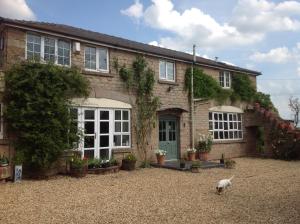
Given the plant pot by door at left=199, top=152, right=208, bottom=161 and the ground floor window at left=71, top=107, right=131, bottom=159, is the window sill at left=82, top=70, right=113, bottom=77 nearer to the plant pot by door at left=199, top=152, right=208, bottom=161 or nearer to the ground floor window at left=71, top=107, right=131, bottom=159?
the ground floor window at left=71, top=107, right=131, bottom=159

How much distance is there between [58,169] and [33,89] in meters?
3.17

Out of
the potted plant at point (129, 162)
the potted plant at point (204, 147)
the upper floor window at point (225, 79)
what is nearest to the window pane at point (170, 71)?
the potted plant at point (204, 147)

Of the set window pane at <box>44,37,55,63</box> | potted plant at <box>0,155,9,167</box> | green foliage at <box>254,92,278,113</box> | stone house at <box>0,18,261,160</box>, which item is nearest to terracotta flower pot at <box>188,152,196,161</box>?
stone house at <box>0,18,261,160</box>

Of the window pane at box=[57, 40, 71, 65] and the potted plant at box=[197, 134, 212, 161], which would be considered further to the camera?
the potted plant at box=[197, 134, 212, 161]

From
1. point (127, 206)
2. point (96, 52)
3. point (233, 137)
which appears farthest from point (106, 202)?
point (233, 137)

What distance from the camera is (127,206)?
795 centimetres

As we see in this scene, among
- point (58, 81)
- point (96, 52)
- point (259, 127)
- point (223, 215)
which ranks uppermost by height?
point (96, 52)

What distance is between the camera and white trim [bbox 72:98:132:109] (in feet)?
44.2

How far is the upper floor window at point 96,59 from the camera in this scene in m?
14.3

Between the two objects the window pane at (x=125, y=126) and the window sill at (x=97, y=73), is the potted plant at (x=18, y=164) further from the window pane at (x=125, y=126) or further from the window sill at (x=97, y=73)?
the window pane at (x=125, y=126)

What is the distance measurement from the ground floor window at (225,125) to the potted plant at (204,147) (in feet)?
3.93

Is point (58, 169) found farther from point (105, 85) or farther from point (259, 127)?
point (259, 127)

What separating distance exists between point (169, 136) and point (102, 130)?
13.7 feet

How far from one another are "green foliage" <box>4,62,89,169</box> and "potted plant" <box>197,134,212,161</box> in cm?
794
